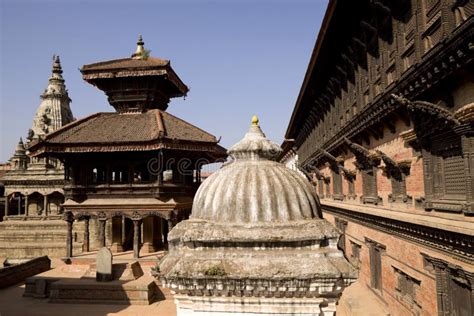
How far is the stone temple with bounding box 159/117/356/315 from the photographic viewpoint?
3.73 m

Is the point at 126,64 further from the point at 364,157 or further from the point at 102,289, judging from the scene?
the point at 364,157

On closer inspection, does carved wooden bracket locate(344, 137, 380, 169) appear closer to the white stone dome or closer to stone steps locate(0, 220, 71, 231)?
the white stone dome

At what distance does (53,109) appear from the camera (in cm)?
4553

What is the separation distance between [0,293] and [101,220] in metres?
6.07

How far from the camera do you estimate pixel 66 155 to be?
71.6 feet

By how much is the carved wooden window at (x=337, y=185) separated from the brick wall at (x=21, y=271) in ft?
61.1

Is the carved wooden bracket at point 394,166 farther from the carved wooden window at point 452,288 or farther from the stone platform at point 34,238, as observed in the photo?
the stone platform at point 34,238

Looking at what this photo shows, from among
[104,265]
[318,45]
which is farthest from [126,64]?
[318,45]

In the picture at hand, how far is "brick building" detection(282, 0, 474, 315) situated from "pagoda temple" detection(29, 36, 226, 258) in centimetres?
878

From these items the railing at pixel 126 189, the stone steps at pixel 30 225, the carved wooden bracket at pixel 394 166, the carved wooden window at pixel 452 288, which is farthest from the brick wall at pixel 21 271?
the carved wooden window at pixel 452 288

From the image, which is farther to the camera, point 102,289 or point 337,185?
point 337,185

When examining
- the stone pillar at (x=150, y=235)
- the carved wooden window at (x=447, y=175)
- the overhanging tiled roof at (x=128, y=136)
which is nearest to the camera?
the carved wooden window at (x=447, y=175)

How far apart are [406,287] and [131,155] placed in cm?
1550

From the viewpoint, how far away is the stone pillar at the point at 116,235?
23577mm
